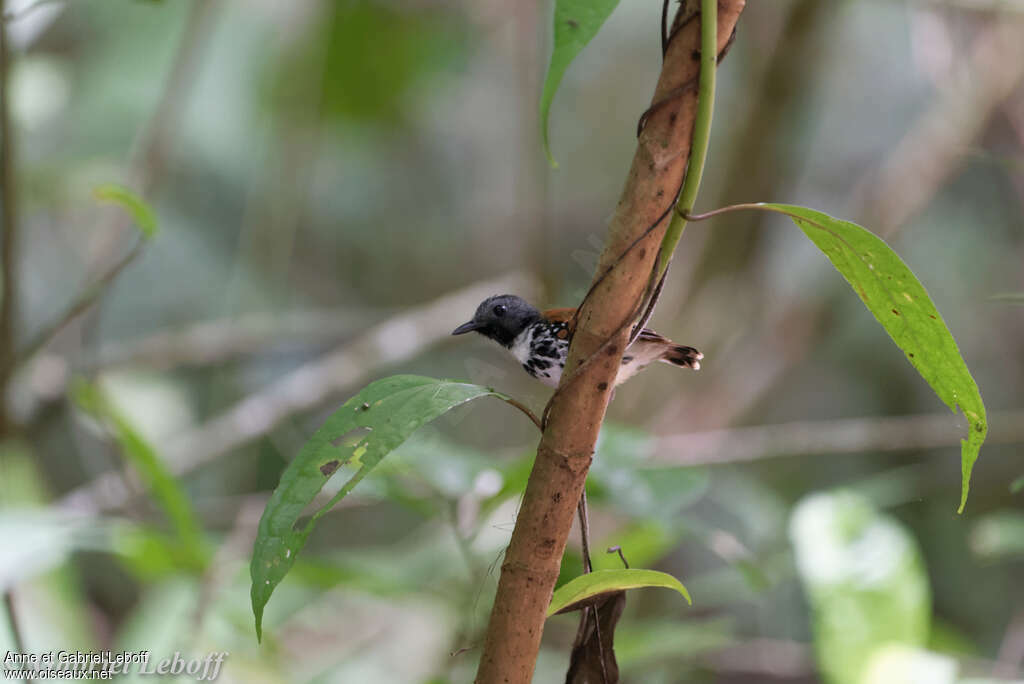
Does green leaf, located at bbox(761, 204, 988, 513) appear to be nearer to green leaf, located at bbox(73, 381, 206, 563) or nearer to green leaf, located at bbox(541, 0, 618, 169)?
green leaf, located at bbox(541, 0, 618, 169)

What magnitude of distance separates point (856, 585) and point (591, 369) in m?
1.55

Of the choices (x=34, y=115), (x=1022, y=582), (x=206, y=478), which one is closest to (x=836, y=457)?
(x=1022, y=582)

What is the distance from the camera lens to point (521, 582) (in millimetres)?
910

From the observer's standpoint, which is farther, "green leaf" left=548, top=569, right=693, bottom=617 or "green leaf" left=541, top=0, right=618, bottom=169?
"green leaf" left=548, top=569, right=693, bottom=617

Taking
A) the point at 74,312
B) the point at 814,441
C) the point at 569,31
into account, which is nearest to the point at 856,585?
the point at 814,441

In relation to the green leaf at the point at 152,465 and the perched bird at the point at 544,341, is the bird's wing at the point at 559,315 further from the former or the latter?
the green leaf at the point at 152,465

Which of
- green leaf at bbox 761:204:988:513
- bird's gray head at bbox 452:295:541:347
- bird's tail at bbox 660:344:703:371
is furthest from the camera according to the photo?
bird's gray head at bbox 452:295:541:347

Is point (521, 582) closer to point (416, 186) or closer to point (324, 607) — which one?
point (324, 607)

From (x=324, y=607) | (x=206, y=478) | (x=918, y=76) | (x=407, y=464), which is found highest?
(x=918, y=76)

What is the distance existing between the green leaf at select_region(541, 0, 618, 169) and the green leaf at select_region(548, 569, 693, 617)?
18.4 inches

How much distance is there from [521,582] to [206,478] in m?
4.51

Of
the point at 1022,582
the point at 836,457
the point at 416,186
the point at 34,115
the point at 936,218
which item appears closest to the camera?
the point at 34,115

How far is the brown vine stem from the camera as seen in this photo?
2.78 feet

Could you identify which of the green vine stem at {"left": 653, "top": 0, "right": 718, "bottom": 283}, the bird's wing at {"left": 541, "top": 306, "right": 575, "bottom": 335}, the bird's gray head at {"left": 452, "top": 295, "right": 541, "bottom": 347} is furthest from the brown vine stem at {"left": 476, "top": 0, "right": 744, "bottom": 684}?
the bird's gray head at {"left": 452, "top": 295, "right": 541, "bottom": 347}
